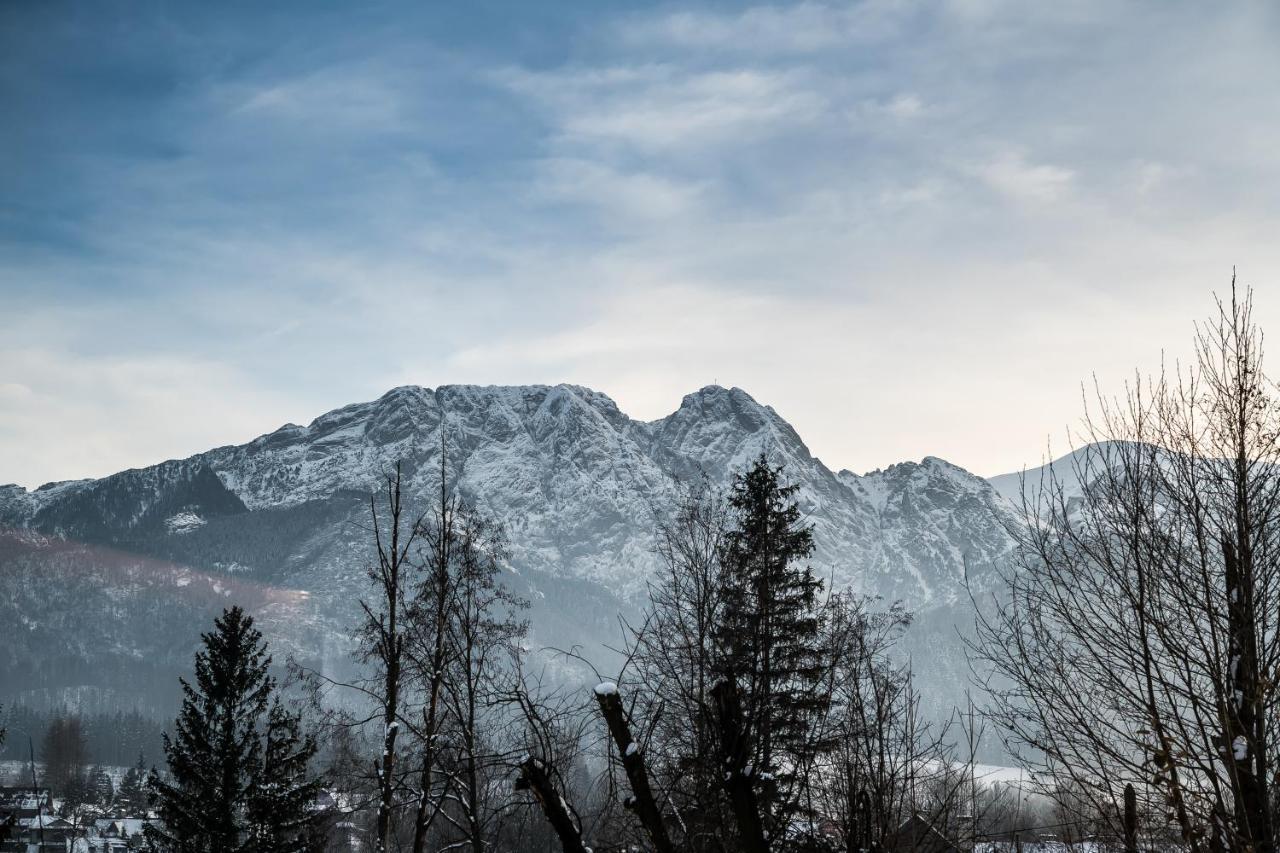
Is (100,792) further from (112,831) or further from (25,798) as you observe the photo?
(25,798)

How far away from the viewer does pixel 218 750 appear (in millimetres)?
24344

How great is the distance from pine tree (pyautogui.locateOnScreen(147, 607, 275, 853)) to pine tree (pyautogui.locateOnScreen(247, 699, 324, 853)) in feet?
0.93

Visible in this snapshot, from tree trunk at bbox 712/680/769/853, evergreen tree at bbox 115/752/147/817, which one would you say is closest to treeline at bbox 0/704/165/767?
evergreen tree at bbox 115/752/147/817

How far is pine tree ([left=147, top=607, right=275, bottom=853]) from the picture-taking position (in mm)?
23375

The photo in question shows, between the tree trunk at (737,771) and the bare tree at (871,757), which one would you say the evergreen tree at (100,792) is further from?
the tree trunk at (737,771)

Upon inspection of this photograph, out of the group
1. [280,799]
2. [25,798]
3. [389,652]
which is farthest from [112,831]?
[25,798]

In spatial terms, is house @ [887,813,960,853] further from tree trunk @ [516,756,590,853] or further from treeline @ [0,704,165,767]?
treeline @ [0,704,165,767]

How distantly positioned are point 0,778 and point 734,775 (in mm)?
193253

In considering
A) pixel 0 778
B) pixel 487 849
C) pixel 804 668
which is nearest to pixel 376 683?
pixel 487 849

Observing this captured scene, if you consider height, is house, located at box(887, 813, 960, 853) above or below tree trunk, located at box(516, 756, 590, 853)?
below

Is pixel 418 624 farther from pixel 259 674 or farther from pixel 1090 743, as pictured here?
pixel 259 674

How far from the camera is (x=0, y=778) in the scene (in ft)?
516

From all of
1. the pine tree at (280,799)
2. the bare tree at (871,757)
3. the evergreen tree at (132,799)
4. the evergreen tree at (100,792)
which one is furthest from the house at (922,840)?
the evergreen tree at (132,799)

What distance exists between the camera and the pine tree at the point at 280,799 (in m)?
23.8
